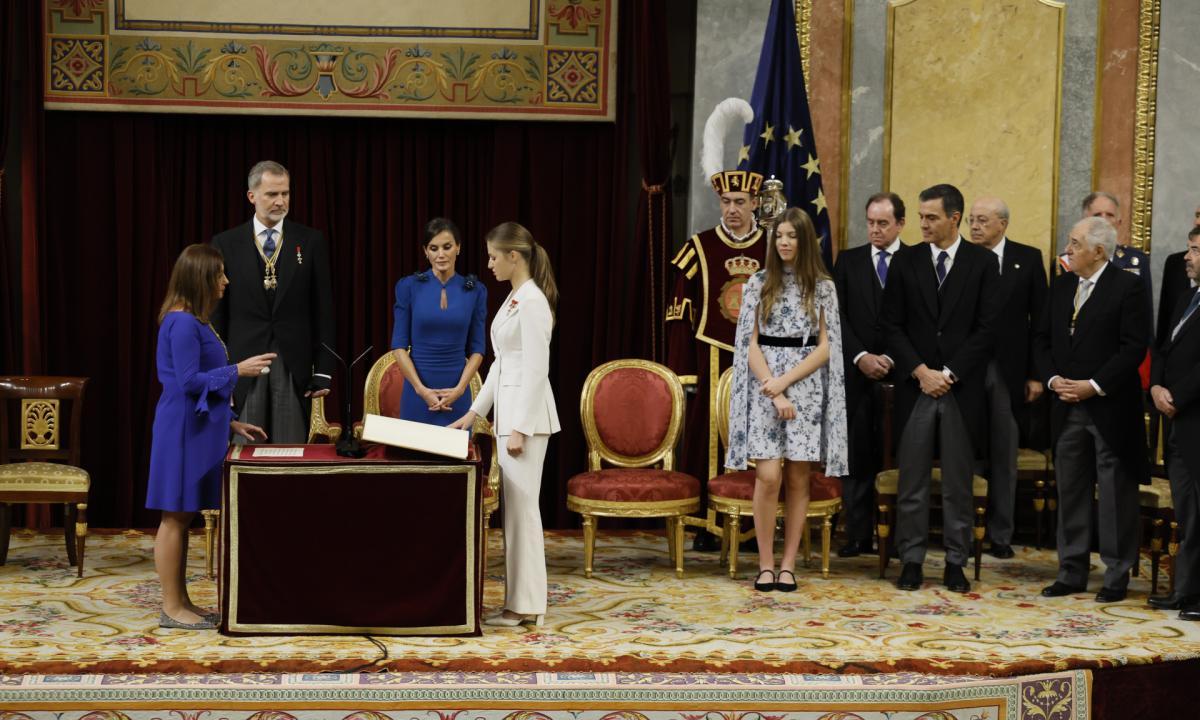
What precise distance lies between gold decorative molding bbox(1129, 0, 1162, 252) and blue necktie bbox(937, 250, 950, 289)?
174 centimetres

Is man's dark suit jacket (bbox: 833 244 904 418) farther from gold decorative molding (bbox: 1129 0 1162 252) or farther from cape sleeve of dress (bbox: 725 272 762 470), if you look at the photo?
gold decorative molding (bbox: 1129 0 1162 252)

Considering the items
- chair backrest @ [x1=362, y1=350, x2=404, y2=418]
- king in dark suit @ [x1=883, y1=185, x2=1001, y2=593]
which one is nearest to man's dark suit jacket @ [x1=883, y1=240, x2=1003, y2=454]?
king in dark suit @ [x1=883, y1=185, x2=1001, y2=593]

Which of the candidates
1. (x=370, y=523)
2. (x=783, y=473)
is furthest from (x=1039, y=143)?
(x=370, y=523)

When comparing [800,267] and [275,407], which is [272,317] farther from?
[800,267]

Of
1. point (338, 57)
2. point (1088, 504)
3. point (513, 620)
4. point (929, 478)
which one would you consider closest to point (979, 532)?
point (929, 478)

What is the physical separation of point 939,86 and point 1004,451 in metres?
2.08

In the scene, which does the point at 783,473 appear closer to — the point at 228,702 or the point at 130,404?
the point at 228,702

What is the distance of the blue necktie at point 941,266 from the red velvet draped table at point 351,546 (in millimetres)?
2254

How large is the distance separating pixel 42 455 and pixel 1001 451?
14.3 feet

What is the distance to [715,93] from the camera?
691cm

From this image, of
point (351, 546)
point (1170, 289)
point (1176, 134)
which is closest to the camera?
point (351, 546)

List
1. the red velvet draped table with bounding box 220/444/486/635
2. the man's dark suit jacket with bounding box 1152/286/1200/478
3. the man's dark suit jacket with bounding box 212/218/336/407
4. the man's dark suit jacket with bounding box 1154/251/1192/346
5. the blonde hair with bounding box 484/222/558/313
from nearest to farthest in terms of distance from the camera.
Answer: the red velvet draped table with bounding box 220/444/486/635 < the blonde hair with bounding box 484/222/558/313 < the man's dark suit jacket with bounding box 1152/286/1200/478 < the man's dark suit jacket with bounding box 212/218/336/407 < the man's dark suit jacket with bounding box 1154/251/1192/346

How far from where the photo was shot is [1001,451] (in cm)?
600

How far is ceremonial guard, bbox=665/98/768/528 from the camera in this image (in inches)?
246
